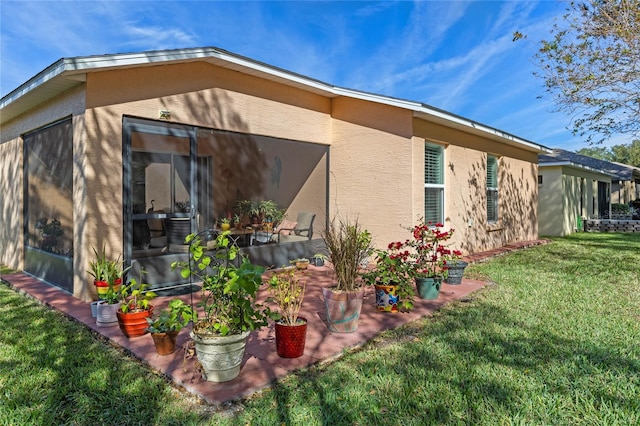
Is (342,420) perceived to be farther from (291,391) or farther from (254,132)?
(254,132)

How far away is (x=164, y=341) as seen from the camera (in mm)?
3428

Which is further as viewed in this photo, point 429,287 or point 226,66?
point 226,66

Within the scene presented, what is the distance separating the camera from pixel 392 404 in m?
2.72

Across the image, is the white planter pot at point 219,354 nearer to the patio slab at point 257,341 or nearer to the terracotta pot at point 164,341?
the patio slab at point 257,341

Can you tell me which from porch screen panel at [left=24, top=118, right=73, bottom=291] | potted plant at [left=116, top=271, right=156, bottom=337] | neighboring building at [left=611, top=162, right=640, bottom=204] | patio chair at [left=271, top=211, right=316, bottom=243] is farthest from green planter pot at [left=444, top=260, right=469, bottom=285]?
neighboring building at [left=611, top=162, right=640, bottom=204]

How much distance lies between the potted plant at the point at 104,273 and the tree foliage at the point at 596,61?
9.04 m

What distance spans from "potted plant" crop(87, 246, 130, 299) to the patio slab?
36 cm

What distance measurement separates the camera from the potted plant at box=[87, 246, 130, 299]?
15.3ft

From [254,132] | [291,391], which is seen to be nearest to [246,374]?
[291,391]

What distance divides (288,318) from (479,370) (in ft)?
5.59

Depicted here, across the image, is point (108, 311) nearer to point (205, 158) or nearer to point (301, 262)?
point (301, 262)

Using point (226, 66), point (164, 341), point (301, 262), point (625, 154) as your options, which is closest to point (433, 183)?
point (301, 262)

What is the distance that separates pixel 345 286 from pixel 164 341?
6.20 ft

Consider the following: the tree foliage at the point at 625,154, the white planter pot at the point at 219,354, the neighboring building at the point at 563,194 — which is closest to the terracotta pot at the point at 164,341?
the white planter pot at the point at 219,354
